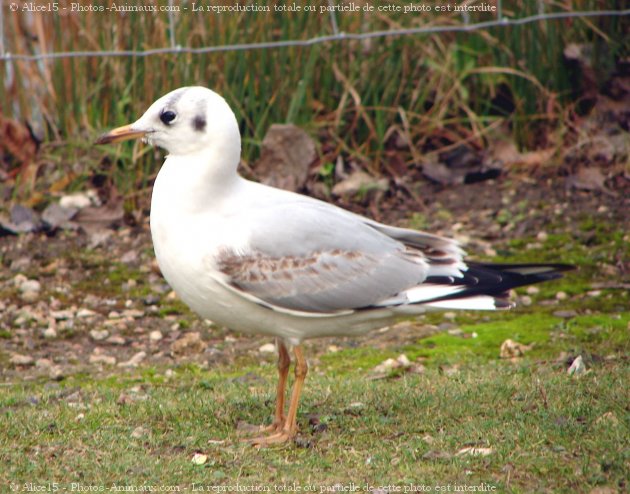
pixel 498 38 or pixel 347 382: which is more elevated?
pixel 498 38

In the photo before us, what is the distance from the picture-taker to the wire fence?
7.78m

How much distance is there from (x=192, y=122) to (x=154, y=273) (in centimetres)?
278

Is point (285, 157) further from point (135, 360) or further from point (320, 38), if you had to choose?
point (135, 360)

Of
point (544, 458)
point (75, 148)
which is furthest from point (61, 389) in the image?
point (75, 148)

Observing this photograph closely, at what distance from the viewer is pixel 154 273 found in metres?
7.10

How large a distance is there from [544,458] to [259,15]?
5.05 m

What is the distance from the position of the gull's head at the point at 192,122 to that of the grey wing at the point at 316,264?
0.36 meters

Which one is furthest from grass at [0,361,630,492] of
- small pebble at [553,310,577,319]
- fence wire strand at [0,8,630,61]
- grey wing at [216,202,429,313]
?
fence wire strand at [0,8,630,61]

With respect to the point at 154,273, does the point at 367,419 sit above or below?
above

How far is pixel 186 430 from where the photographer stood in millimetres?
4406

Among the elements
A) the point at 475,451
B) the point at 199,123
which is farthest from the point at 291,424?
the point at 199,123

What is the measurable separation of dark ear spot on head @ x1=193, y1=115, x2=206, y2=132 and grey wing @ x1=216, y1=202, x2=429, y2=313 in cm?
42

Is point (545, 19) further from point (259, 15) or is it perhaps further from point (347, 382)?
point (347, 382)

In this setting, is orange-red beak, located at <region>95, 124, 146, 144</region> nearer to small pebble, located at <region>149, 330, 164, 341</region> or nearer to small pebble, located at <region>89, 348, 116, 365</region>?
small pebble, located at <region>89, 348, 116, 365</region>
